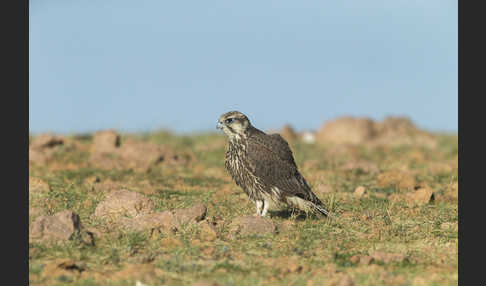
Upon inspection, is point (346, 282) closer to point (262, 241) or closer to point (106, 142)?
point (262, 241)

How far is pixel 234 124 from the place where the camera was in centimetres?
1062

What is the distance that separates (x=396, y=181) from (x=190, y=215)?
618cm

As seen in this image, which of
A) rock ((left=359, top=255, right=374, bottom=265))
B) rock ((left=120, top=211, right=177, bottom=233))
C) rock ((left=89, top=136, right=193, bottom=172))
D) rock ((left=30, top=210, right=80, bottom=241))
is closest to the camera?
rock ((left=359, top=255, right=374, bottom=265))

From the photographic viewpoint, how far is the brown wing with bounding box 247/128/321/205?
34.6ft

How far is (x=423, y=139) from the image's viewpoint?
1012 inches

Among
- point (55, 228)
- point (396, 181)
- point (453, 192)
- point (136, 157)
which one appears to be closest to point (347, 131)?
point (136, 157)

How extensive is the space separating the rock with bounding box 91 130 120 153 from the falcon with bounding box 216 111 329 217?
9708mm

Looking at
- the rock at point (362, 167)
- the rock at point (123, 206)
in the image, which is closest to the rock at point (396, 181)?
the rock at point (362, 167)

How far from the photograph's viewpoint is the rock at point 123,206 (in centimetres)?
1049

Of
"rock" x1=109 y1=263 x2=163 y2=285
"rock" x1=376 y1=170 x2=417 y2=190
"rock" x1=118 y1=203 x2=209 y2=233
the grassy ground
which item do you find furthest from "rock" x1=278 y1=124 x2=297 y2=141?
"rock" x1=109 y1=263 x2=163 y2=285

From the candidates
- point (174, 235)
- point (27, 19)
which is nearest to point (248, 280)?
point (174, 235)

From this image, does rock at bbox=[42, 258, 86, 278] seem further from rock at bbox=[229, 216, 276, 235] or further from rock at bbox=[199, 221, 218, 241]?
rock at bbox=[229, 216, 276, 235]

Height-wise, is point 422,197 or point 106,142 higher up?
point 106,142

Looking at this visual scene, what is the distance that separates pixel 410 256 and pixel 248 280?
2.42 meters
